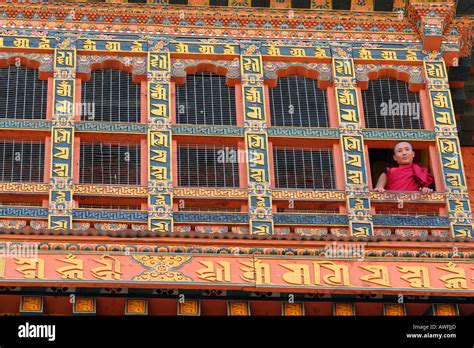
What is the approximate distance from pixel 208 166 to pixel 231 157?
46 cm

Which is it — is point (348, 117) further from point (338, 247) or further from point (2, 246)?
point (2, 246)

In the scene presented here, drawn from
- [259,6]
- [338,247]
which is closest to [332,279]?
[338,247]

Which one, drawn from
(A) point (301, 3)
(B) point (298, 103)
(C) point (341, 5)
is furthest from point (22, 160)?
(C) point (341, 5)

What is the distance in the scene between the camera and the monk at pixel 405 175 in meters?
26.8

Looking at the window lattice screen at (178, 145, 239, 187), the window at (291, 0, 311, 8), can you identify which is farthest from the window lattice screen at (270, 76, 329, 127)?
the window at (291, 0, 311, 8)

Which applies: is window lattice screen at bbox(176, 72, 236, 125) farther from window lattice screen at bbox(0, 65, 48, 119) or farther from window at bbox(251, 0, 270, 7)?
window lattice screen at bbox(0, 65, 48, 119)

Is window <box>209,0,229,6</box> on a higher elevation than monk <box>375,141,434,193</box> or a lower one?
Result: higher

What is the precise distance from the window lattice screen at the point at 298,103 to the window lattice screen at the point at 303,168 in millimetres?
583

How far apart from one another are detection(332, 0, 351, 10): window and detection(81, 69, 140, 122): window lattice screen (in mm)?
4381

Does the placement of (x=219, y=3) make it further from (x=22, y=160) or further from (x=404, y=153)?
(x=22, y=160)

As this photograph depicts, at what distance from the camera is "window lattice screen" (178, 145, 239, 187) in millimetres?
26312

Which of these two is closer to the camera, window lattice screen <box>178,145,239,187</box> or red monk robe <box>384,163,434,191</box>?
window lattice screen <box>178,145,239,187</box>

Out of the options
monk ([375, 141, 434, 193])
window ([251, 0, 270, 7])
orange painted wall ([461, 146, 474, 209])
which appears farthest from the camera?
orange painted wall ([461, 146, 474, 209])

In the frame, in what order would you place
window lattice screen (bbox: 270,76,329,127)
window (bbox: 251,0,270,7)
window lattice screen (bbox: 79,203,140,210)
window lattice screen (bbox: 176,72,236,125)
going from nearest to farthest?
window lattice screen (bbox: 79,203,140,210) → window lattice screen (bbox: 176,72,236,125) → window lattice screen (bbox: 270,76,329,127) → window (bbox: 251,0,270,7)
